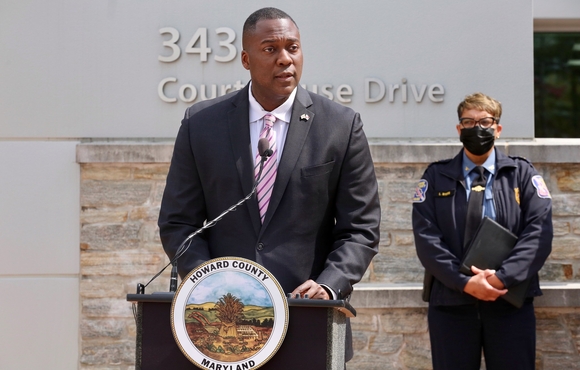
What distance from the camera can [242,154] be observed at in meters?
3.11

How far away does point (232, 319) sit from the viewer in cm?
249

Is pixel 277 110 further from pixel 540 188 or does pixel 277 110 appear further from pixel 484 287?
pixel 540 188

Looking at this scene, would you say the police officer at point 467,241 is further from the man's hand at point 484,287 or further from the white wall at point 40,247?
the white wall at point 40,247

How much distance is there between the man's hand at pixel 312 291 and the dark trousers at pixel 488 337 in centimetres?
246

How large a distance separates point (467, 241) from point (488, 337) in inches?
23.1

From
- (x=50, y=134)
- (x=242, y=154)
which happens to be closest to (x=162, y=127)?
(x=50, y=134)

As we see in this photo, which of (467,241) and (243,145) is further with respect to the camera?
(467,241)

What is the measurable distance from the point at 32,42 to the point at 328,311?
4547mm

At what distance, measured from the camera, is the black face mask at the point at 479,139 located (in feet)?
17.0

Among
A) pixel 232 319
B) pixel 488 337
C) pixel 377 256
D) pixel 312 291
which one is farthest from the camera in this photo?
pixel 377 256

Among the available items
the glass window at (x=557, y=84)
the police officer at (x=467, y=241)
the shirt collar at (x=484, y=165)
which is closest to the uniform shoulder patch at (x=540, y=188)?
the police officer at (x=467, y=241)

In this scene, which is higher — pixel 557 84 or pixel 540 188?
pixel 557 84

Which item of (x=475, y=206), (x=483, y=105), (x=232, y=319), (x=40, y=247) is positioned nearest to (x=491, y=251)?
(x=475, y=206)

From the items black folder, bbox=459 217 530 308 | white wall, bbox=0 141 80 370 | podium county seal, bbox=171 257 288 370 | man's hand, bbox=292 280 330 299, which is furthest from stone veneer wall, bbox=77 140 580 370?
podium county seal, bbox=171 257 288 370
